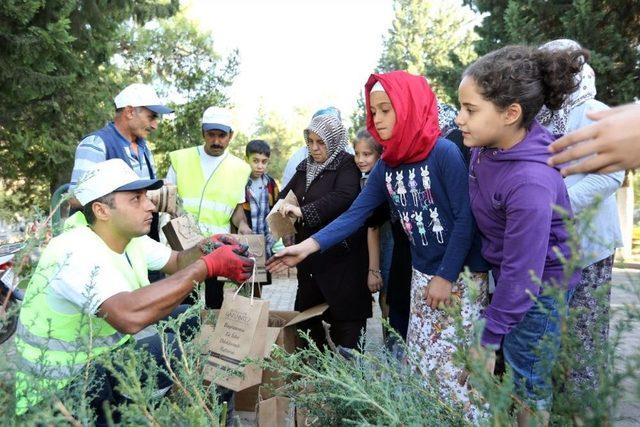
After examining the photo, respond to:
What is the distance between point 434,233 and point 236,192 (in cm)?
231

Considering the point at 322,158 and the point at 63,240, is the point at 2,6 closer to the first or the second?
the point at 322,158

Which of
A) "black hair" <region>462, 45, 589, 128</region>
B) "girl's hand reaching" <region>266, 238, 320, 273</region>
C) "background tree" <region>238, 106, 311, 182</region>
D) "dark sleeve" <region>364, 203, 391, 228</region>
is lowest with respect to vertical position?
"background tree" <region>238, 106, 311, 182</region>

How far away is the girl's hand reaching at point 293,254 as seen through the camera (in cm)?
286

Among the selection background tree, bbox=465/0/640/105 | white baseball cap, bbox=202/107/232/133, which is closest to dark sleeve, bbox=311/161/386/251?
white baseball cap, bbox=202/107/232/133

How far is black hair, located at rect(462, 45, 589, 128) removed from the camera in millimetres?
2068

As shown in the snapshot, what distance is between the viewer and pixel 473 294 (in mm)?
1098

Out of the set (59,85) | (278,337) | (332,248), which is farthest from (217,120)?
(59,85)

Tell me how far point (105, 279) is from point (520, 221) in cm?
153

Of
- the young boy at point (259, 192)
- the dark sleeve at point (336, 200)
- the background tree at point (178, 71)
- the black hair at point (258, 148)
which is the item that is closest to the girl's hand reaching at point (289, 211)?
the dark sleeve at point (336, 200)

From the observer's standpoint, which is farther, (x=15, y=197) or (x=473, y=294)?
(x=15, y=197)

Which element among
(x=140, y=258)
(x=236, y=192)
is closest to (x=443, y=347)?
(x=140, y=258)

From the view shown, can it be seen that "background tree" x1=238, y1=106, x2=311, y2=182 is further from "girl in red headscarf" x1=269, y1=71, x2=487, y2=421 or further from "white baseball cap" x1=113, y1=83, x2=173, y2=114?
"girl in red headscarf" x1=269, y1=71, x2=487, y2=421

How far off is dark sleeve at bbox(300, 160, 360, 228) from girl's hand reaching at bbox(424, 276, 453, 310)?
121cm

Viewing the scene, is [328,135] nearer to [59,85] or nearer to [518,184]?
[518,184]
